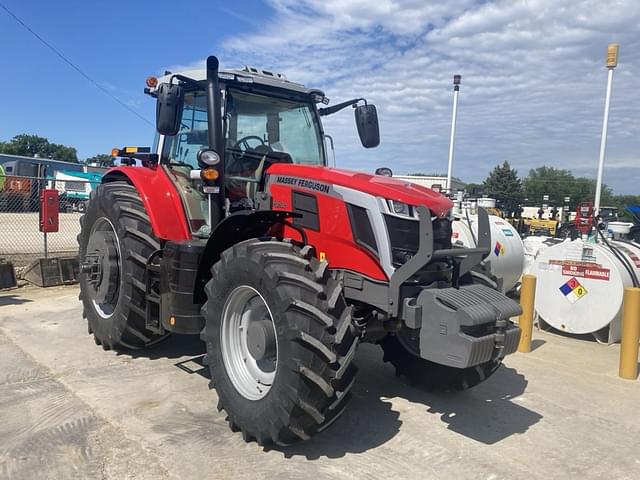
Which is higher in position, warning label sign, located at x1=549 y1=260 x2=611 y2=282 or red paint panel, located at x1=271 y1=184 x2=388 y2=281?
red paint panel, located at x1=271 y1=184 x2=388 y2=281

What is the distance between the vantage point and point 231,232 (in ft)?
13.5

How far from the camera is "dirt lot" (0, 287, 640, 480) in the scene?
129 inches

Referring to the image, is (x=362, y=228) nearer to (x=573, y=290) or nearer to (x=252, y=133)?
(x=252, y=133)

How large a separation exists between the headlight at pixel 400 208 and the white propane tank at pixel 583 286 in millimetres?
4675

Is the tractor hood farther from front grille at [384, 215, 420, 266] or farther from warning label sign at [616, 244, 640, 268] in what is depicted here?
warning label sign at [616, 244, 640, 268]

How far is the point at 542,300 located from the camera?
773 cm

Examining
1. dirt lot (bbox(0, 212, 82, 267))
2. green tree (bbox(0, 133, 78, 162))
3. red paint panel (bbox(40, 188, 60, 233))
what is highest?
green tree (bbox(0, 133, 78, 162))

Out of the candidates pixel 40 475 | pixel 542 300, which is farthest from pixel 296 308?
pixel 542 300

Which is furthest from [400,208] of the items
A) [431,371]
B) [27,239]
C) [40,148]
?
[40,148]

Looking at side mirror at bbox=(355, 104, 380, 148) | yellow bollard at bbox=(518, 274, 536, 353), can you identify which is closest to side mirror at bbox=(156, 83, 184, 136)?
side mirror at bbox=(355, 104, 380, 148)

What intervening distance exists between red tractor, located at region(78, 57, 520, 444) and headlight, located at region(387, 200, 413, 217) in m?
→ 0.01

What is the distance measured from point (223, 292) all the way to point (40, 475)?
1.52 m

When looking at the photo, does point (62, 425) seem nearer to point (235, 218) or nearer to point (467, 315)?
point (235, 218)

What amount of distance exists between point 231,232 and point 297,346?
4.30 ft
